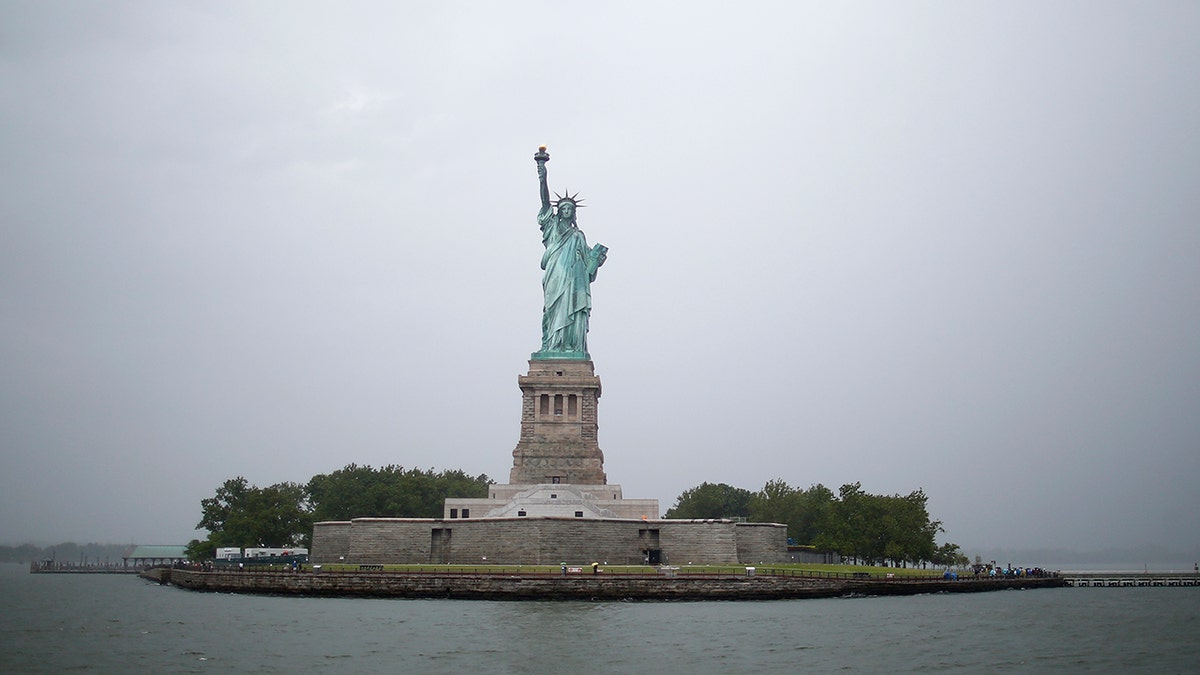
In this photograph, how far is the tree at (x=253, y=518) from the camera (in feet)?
291

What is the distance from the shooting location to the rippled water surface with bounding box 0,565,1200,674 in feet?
101

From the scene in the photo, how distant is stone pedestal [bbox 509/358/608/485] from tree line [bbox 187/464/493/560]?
2466 centimetres

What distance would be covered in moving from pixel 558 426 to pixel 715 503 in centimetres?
5107

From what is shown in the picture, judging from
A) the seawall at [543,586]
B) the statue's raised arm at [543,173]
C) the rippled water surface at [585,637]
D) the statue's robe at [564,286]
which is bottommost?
the rippled water surface at [585,637]

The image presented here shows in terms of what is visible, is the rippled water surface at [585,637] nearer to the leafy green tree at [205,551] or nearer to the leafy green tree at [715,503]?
the leafy green tree at [205,551]

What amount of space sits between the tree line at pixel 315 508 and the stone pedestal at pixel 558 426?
80.9ft

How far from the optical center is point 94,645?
35031 millimetres

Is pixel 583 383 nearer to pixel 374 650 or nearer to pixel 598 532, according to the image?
pixel 598 532

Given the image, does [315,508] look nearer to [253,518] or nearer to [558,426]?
[253,518]

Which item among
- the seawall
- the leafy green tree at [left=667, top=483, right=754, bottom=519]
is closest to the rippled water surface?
the seawall

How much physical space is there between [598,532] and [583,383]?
14.2 m

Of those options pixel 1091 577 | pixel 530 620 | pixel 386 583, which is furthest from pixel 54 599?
pixel 1091 577

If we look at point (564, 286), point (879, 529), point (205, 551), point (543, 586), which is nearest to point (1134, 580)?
point (879, 529)

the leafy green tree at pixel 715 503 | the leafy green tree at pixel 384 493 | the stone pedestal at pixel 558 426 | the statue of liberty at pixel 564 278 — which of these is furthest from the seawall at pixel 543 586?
the leafy green tree at pixel 715 503
